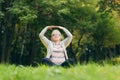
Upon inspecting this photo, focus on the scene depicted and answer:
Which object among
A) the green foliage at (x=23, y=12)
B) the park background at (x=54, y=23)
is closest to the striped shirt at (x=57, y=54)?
the park background at (x=54, y=23)

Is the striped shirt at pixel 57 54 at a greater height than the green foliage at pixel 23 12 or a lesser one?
greater

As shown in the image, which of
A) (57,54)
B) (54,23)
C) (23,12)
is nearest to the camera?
(57,54)

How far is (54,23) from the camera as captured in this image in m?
27.6

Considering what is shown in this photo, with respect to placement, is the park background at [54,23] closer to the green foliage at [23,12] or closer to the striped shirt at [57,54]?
the green foliage at [23,12]

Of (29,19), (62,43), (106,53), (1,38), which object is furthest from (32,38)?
(62,43)

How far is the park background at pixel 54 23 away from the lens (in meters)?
25.5

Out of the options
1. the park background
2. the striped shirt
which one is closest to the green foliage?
the park background

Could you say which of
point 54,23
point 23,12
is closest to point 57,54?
point 23,12

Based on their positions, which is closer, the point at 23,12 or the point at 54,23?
the point at 23,12

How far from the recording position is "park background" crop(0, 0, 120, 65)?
25516 millimetres

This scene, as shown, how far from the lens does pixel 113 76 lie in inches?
172

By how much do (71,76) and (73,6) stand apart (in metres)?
24.4

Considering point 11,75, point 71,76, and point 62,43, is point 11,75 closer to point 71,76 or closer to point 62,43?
point 71,76

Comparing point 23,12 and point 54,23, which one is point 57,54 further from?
point 54,23
